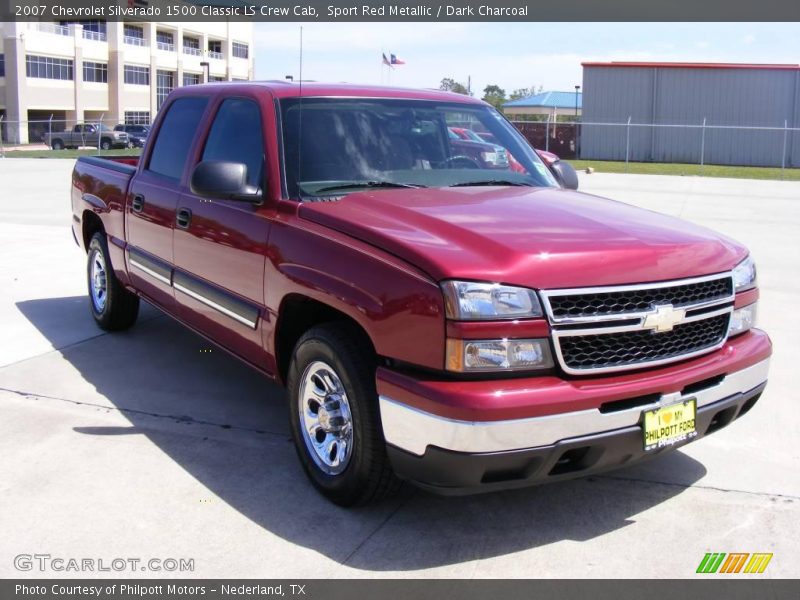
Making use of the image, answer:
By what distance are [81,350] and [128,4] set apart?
65735 mm

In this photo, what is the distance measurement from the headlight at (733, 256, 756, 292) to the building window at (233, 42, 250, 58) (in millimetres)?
82599

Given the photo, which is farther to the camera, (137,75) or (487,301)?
(137,75)

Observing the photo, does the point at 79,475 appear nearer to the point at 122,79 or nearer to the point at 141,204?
the point at 141,204

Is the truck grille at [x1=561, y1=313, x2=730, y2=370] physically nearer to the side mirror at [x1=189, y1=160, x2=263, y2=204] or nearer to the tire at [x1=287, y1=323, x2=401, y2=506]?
the tire at [x1=287, y1=323, x2=401, y2=506]

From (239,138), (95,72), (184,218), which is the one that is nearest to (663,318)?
(239,138)

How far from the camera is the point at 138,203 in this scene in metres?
6.01

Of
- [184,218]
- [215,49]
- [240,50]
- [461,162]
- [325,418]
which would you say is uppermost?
[240,50]

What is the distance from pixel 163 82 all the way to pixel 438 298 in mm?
74786

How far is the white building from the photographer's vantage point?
58531 millimetres

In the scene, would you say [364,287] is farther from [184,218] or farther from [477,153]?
[184,218]

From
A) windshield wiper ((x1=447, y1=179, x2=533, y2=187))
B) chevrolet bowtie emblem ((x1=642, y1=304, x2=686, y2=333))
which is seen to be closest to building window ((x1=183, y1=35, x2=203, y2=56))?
windshield wiper ((x1=447, y1=179, x2=533, y2=187))

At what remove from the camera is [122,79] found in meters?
66.6
